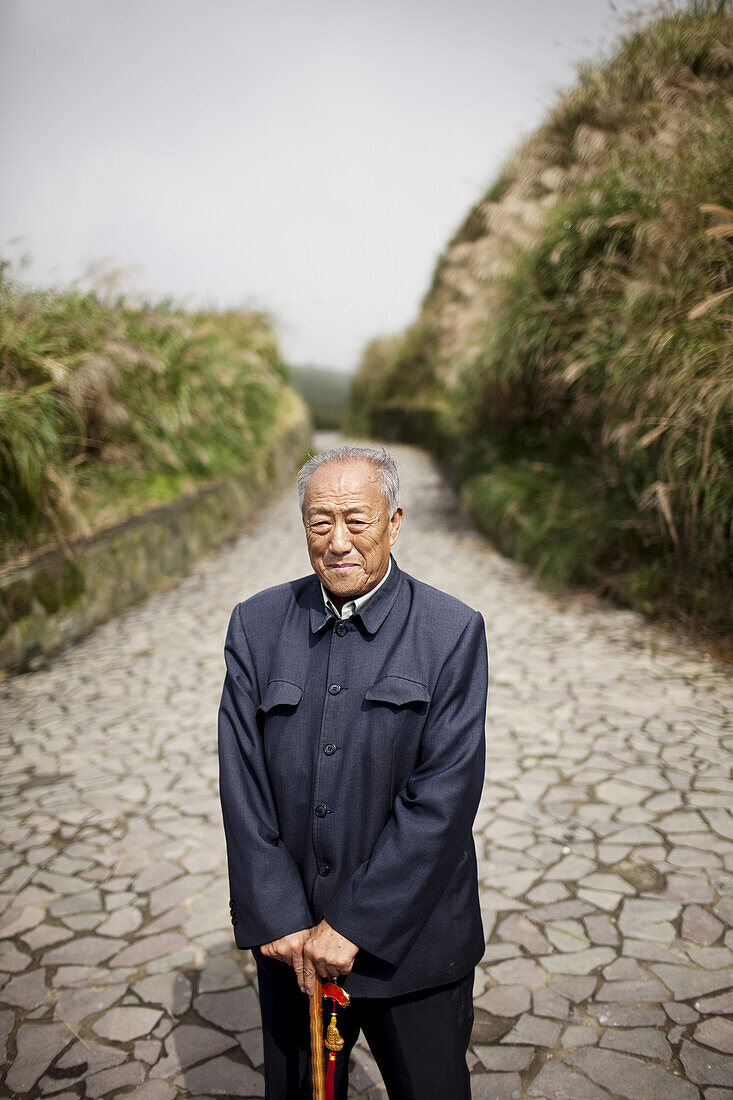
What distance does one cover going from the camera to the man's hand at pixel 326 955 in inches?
56.2

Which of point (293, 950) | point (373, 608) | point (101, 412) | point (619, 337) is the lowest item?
point (293, 950)

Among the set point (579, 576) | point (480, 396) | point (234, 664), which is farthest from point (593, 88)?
point (234, 664)

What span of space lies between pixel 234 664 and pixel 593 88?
374 inches

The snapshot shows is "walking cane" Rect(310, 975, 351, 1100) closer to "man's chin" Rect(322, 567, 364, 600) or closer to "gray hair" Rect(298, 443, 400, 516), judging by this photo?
"man's chin" Rect(322, 567, 364, 600)

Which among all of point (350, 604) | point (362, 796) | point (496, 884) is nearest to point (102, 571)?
point (496, 884)

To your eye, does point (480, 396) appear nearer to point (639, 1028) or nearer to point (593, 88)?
point (593, 88)

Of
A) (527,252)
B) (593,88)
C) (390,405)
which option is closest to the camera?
(527,252)

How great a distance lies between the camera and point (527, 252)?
8070mm

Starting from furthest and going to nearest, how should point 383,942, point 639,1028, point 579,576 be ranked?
point 579,576
point 639,1028
point 383,942

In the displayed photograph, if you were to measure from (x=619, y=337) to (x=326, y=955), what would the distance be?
5.77 metres

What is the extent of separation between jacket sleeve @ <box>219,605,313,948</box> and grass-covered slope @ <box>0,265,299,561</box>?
452 centimetres

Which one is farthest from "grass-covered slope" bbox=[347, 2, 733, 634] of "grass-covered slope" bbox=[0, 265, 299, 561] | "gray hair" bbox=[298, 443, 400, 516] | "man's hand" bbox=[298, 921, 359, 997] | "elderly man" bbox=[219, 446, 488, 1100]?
"man's hand" bbox=[298, 921, 359, 997]

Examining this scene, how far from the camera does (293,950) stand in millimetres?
1466

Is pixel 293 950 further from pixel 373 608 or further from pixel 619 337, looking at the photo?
pixel 619 337
